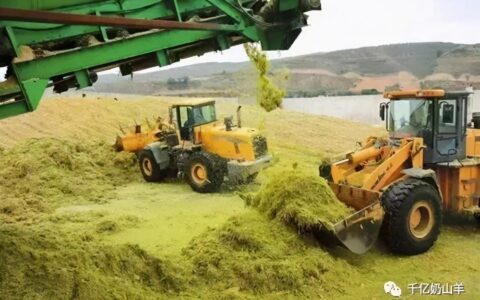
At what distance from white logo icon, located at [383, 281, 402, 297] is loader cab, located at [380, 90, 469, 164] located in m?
2.30

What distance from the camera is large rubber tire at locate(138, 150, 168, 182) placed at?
12.5 metres

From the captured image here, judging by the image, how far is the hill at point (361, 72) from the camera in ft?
72.5

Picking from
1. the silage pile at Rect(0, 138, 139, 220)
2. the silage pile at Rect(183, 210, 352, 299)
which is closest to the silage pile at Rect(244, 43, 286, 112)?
the silage pile at Rect(183, 210, 352, 299)

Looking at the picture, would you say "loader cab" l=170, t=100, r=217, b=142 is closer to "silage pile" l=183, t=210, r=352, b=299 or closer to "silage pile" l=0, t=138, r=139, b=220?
"silage pile" l=0, t=138, r=139, b=220

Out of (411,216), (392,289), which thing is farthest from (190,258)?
(411,216)

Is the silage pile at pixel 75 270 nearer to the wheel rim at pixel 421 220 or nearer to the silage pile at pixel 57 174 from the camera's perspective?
the wheel rim at pixel 421 220

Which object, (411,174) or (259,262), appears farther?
(411,174)

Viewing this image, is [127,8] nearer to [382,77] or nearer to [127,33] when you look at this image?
[127,33]

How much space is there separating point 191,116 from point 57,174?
10.5ft

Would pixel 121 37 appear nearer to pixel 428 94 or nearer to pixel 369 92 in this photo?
pixel 428 94

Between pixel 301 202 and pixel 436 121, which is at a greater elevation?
pixel 436 121

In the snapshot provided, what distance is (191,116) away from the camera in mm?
11758

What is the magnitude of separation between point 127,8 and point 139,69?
866 millimetres

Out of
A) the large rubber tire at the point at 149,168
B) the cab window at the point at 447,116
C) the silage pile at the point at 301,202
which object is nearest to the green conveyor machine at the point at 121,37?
the silage pile at the point at 301,202
